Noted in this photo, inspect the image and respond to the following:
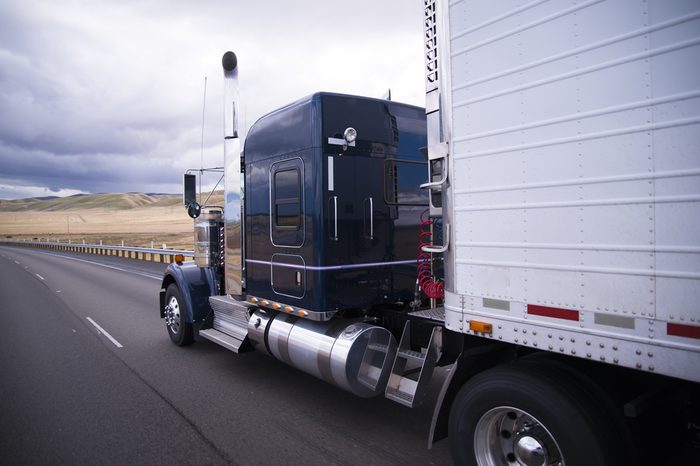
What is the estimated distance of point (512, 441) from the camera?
293 cm

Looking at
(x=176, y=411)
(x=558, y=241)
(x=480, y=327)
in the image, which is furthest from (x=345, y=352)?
(x=558, y=241)

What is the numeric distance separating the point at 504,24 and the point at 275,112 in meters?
3.05

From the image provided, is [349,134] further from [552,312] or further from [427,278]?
[552,312]

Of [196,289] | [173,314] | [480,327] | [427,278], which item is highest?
[427,278]

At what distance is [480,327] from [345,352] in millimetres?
1609

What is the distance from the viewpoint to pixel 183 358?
6723 mm

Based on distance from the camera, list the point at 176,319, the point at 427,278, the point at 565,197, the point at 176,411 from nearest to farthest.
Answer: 1. the point at 565,197
2. the point at 427,278
3. the point at 176,411
4. the point at 176,319

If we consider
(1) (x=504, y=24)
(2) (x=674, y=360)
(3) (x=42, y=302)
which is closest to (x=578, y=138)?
(1) (x=504, y=24)

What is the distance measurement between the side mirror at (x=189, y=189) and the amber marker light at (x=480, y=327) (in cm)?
533

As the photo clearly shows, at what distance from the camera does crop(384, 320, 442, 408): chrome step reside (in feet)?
12.3

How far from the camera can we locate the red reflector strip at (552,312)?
2492 mm

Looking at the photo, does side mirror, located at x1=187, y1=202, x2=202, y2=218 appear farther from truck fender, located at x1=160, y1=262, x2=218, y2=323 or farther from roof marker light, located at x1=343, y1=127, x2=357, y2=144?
roof marker light, located at x1=343, y1=127, x2=357, y2=144

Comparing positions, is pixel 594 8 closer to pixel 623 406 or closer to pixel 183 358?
pixel 623 406

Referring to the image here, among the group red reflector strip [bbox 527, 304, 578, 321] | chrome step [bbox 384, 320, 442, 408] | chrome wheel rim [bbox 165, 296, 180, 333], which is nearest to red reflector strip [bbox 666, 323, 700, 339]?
red reflector strip [bbox 527, 304, 578, 321]
